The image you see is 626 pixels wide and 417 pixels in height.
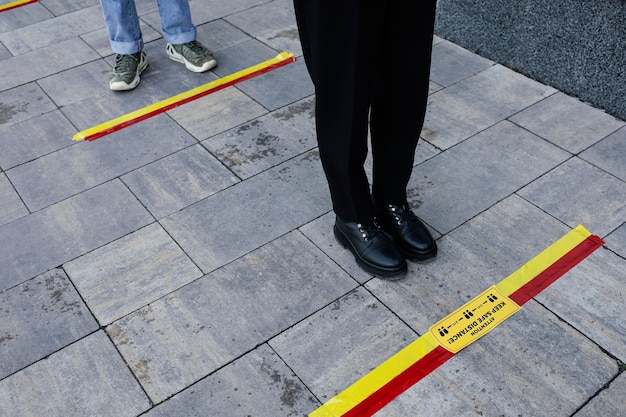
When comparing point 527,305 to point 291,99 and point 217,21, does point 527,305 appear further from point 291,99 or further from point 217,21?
point 217,21

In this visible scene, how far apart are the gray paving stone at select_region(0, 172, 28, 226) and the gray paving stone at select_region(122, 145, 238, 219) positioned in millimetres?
516

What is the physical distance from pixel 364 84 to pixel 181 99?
198 cm

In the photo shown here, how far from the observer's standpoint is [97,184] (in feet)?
11.5

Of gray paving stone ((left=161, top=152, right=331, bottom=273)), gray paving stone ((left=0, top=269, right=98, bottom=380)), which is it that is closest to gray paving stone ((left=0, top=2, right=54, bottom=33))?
gray paving stone ((left=161, top=152, right=331, bottom=273))

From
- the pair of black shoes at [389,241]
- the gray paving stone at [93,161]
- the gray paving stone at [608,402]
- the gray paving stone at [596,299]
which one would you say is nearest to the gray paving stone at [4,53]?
the gray paving stone at [93,161]

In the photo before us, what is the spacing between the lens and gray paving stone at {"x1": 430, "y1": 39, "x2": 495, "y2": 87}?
166 inches

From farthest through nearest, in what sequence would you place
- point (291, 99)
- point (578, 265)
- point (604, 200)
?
point (291, 99), point (604, 200), point (578, 265)

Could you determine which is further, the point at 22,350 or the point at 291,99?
the point at 291,99

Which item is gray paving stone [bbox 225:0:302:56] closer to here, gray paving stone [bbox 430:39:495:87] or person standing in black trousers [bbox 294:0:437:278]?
gray paving stone [bbox 430:39:495:87]

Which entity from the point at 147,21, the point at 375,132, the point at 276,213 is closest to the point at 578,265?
the point at 375,132

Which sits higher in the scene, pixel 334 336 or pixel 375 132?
pixel 375 132

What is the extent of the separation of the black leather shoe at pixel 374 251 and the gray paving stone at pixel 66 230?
3.36ft

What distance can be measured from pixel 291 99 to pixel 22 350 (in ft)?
6.96

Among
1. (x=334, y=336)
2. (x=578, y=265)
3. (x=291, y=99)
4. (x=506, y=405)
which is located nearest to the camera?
(x=506, y=405)
